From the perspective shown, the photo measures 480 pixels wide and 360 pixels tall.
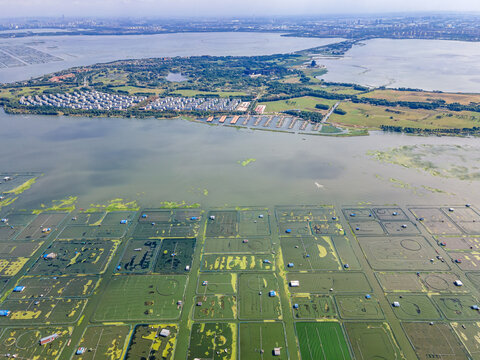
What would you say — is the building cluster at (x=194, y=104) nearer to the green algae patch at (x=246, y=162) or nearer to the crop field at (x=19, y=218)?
the green algae patch at (x=246, y=162)

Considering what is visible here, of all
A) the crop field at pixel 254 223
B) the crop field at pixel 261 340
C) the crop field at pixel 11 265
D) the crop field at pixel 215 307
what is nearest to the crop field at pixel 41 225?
the crop field at pixel 11 265

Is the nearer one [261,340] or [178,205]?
[261,340]

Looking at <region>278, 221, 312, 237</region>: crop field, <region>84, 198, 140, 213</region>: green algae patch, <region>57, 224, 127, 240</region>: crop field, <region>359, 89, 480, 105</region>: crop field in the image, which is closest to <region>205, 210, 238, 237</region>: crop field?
<region>278, 221, 312, 237</region>: crop field

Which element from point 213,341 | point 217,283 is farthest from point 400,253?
point 213,341

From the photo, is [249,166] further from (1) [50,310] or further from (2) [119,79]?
(2) [119,79]

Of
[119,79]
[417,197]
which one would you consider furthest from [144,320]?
[119,79]

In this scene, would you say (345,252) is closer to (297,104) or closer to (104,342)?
(104,342)
